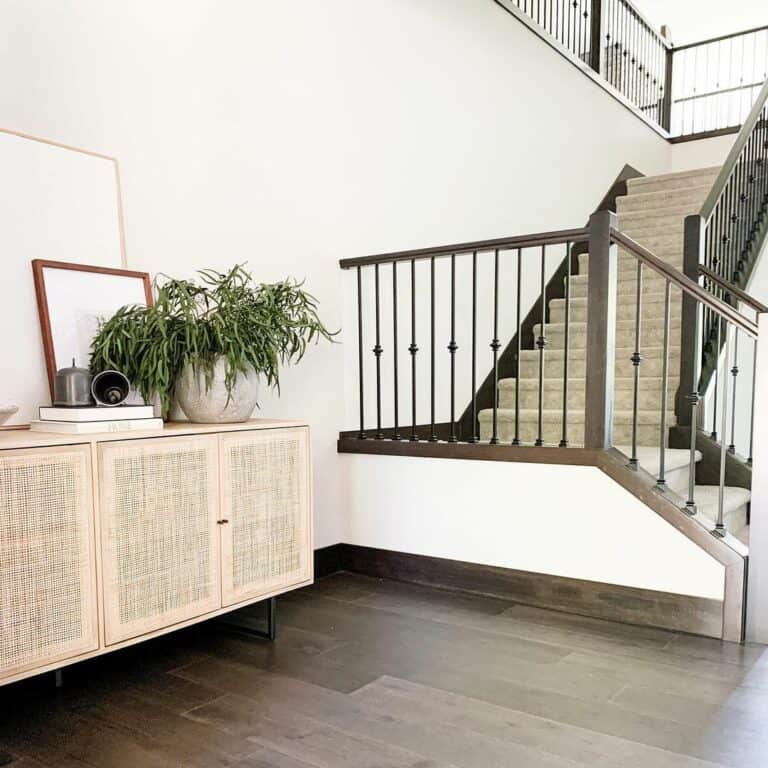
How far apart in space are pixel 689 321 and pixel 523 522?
1.73 metres

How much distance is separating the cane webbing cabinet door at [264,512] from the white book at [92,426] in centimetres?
26

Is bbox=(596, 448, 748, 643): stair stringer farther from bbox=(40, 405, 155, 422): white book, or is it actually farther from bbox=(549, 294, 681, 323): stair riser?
bbox=(549, 294, 681, 323): stair riser

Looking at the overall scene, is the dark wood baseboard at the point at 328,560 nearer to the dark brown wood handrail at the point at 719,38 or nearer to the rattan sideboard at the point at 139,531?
the rattan sideboard at the point at 139,531

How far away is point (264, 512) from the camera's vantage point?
7.84 feet

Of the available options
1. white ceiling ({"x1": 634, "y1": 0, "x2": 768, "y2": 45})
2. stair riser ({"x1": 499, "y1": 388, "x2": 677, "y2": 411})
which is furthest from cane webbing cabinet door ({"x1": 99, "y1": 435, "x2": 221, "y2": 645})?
white ceiling ({"x1": 634, "y1": 0, "x2": 768, "y2": 45})

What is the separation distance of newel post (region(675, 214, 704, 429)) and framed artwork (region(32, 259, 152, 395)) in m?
2.70

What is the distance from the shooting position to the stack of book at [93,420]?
1.92 m

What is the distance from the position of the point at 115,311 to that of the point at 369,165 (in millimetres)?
1674


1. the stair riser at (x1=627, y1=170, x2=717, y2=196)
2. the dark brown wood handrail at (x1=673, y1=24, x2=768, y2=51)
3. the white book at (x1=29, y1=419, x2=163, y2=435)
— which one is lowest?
the white book at (x1=29, y1=419, x2=163, y2=435)

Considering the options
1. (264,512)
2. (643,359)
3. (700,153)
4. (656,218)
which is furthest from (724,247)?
(700,153)

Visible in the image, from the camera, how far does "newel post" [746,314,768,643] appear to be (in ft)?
7.86

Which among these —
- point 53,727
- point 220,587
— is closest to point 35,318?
point 220,587

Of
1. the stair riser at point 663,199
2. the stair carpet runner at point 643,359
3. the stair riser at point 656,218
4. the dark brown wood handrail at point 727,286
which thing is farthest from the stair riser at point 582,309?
the stair riser at point 663,199

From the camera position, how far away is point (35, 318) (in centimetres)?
222
